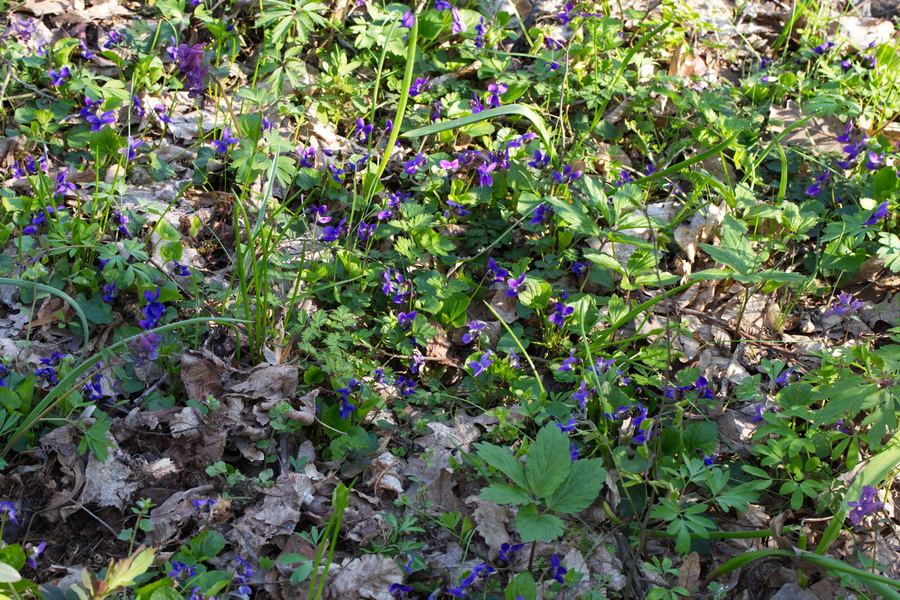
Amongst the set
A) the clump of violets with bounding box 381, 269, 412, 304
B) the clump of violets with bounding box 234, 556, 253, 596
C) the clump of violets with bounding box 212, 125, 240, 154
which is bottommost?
the clump of violets with bounding box 234, 556, 253, 596

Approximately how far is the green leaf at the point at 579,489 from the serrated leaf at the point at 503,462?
4.0 inches

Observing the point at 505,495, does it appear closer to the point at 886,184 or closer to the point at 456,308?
the point at 456,308

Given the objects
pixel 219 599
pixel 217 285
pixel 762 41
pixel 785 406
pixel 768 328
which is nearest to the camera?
pixel 219 599

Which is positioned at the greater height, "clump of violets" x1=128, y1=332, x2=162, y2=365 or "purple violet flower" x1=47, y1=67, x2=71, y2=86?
"purple violet flower" x1=47, y1=67, x2=71, y2=86

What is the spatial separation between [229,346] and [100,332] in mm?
503

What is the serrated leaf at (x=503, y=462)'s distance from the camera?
1883 mm

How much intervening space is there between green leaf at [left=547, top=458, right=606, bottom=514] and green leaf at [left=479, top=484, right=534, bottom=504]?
0.25ft

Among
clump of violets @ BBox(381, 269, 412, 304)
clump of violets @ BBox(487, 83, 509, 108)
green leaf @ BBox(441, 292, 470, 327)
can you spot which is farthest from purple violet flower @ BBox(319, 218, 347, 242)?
clump of violets @ BBox(487, 83, 509, 108)

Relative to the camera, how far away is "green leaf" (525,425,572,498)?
1865 mm

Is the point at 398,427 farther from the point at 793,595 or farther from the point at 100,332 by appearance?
the point at 793,595

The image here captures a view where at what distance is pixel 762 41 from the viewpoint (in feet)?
13.6

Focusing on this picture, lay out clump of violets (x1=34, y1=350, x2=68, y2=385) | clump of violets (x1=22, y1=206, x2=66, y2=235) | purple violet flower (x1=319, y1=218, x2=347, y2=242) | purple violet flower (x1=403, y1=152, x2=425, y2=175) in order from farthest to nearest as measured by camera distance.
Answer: purple violet flower (x1=403, y1=152, x2=425, y2=175) < purple violet flower (x1=319, y1=218, x2=347, y2=242) < clump of violets (x1=22, y1=206, x2=66, y2=235) < clump of violets (x1=34, y1=350, x2=68, y2=385)

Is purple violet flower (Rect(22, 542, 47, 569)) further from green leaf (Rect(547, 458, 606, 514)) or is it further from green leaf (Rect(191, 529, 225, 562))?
green leaf (Rect(547, 458, 606, 514))

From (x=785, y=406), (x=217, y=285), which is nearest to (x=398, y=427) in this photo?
(x=217, y=285)
